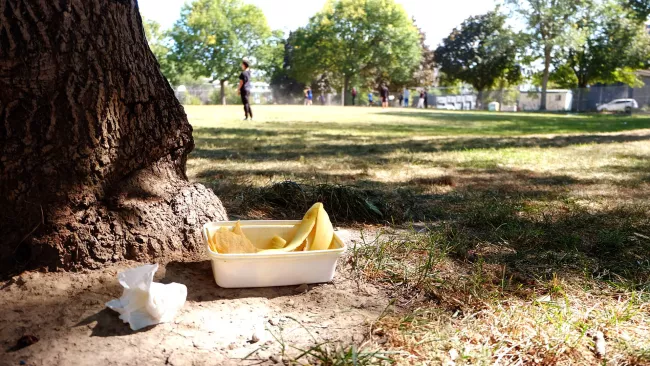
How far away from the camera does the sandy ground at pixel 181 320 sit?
74.4 inches

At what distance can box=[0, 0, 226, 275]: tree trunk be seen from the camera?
2.34 m

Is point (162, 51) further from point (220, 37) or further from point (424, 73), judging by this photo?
point (424, 73)

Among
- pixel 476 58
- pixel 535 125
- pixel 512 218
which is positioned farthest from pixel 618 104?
pixel 512 218

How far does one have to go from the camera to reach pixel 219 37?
68812mm

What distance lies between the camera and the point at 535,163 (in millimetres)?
7609

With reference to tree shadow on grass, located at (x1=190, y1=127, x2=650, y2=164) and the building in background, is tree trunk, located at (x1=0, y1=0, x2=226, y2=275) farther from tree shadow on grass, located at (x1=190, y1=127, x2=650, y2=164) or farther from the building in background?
the building in background

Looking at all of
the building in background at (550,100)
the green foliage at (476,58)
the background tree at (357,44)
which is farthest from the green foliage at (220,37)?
the building in background at (550,100)

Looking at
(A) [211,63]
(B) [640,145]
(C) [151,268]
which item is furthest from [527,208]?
(A) [211,63]

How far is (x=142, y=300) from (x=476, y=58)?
66236 millimetres

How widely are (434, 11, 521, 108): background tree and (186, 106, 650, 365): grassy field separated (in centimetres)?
5537

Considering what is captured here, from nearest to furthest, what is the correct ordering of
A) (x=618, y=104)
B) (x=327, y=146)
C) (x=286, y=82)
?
(x=327, y=146) → (x=618, y=104) → (x=286, y=82)

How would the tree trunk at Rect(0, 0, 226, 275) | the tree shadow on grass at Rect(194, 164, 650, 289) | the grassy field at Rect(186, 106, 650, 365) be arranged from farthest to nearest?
1. the tree shadow on grass at Rect(194, 164, 650, 289)
2. the tree trunk at Rect(0, 0, 226, 275)
3. the grassy field at Rect(186, 106, 650, 365)

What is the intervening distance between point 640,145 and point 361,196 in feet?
28.8

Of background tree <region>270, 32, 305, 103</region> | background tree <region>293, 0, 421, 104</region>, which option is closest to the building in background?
background tree <region>293, 0, 421, 104</region>
